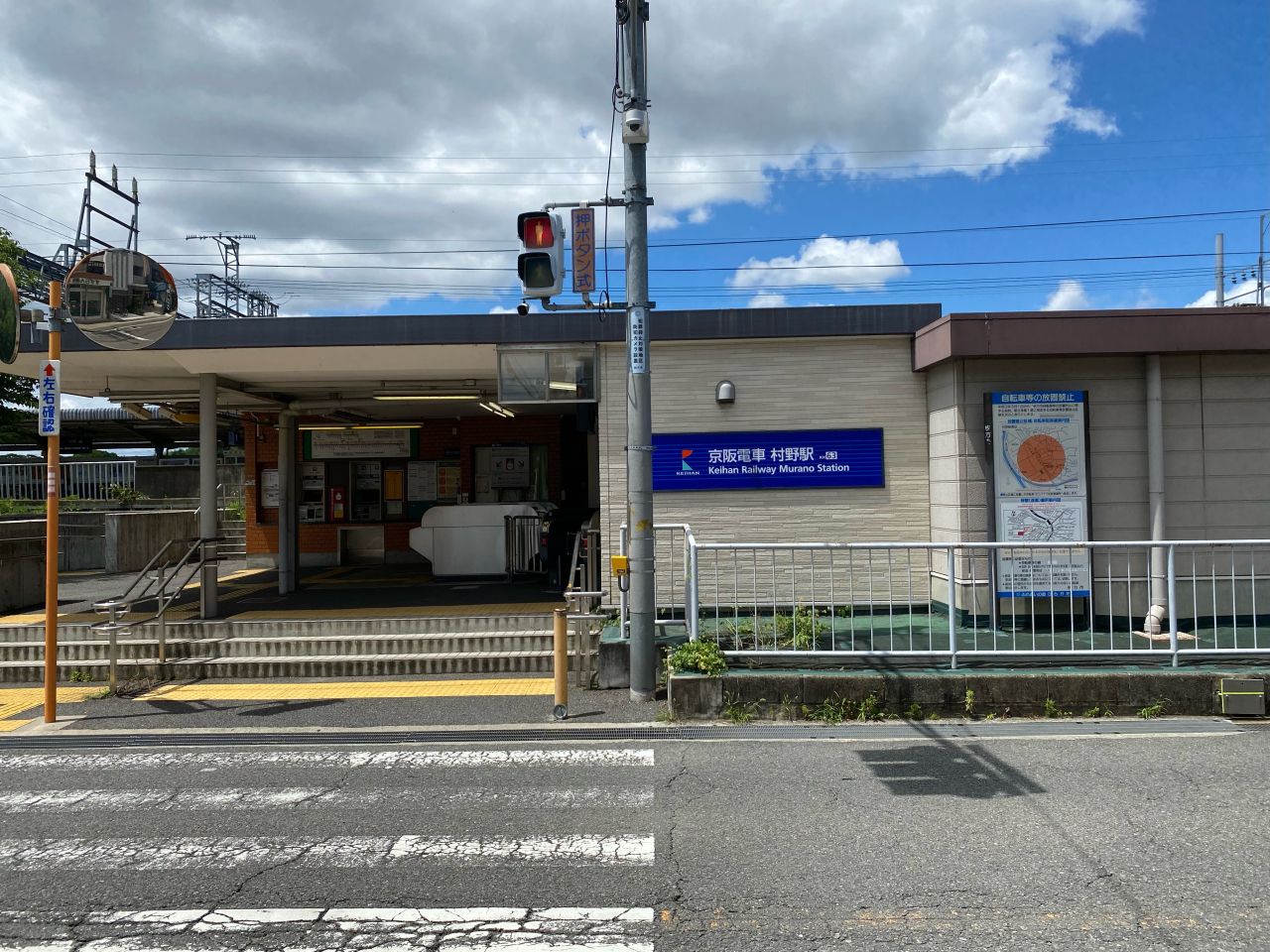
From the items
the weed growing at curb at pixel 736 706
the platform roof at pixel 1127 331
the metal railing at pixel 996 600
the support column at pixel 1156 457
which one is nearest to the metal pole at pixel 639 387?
the metal railing at pixel 996 600

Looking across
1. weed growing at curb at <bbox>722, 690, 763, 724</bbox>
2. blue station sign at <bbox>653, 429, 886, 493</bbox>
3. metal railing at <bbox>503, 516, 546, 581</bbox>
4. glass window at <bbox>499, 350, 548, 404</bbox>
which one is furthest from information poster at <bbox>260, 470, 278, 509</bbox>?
weed growing at curb at <bbox>722, 690, 763, 724</bbox>

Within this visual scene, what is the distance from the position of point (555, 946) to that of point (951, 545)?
190 inches

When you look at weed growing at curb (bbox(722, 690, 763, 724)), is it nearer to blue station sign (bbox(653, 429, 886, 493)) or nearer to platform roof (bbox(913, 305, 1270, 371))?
blue station sign (bbox(653, 429, 886, 493))

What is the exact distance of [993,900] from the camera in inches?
154

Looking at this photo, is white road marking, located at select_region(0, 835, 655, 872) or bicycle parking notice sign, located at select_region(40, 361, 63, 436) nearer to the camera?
white road marking, located at select_region(0, 835, 655, 872)

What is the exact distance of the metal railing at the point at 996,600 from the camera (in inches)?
311

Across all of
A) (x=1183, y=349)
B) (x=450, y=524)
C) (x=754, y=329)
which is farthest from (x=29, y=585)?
(x=1183, y=349)

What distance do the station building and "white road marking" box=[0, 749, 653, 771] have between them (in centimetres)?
399

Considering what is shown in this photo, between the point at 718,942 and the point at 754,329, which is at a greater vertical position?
the point at 754,329

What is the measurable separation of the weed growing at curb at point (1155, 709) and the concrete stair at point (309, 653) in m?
5.50

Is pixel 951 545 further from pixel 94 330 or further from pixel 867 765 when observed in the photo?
pixel 94 330

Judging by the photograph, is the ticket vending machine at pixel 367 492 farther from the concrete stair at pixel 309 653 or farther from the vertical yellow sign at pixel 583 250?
the vertical yellow sign at pixel 583 250

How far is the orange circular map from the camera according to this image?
9289 millimetres

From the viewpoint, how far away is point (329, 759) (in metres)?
6.40
